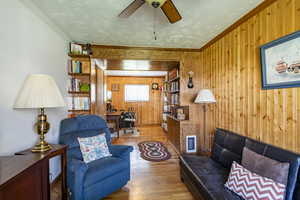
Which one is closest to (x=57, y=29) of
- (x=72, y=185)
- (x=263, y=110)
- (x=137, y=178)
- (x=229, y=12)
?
(x=72, y=185)

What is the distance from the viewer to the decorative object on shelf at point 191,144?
10.8 ft

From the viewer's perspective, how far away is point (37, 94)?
4.76 ft

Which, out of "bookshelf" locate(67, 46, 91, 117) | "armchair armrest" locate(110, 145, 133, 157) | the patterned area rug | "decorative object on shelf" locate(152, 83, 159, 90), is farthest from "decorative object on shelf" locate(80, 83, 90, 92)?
"decorative object on shelf" locate(152, 83, 159, 90)

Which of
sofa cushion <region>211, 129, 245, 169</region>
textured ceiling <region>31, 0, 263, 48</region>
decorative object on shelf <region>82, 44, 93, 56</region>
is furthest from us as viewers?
decorative object on shelf <region>82, 44, 93, 56</region>

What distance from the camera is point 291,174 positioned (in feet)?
4.09

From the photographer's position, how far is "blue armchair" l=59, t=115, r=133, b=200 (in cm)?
168

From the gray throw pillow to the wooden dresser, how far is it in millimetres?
2002

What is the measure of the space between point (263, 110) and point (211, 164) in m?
1.00

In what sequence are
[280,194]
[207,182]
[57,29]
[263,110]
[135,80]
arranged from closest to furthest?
[280,194] → [207,182] → [263,110] → [57,29] → [135,80]

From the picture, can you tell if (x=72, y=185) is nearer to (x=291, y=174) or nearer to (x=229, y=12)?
(x=291, y=174)

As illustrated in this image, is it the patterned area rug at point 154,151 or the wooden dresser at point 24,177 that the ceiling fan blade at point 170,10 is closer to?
the wooden dresser at point 24,177

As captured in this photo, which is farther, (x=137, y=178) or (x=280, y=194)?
(x=137, y=178)

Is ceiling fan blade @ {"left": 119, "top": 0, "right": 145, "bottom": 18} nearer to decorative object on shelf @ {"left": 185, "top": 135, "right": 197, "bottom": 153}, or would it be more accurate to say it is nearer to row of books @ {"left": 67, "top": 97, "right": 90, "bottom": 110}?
row of books @ {"left": 67, "top": 97, "right": 90, "bottom": 110}

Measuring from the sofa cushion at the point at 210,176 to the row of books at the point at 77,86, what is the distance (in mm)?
2304
